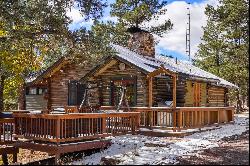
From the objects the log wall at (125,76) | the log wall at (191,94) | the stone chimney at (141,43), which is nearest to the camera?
the log wall at (125,76)

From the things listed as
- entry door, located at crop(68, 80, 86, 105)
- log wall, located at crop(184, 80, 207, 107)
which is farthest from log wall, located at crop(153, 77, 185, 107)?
entry door, located at crop(68, 80, 86, 105)

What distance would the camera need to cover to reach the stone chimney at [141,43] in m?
26.6

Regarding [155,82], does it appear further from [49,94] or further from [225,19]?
[49,94]

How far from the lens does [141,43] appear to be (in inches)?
1059

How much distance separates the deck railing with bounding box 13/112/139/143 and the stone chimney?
1350cm

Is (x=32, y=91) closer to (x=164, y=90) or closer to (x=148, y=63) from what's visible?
(x=148, y=63)

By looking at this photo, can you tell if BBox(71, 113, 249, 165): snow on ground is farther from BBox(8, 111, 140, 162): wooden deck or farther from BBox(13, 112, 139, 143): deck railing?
BBox(13, 112, 139, 143): deck railing

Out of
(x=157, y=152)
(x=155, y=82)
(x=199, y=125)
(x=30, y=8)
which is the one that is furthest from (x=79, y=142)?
(x=155, y=82)

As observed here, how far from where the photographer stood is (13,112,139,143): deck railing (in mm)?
11242

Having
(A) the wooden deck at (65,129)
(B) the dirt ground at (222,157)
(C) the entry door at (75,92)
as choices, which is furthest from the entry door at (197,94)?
(B) the dirt ground at (222,157)

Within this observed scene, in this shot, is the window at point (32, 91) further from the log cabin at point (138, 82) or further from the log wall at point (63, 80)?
the log cabin at point (138, 82)

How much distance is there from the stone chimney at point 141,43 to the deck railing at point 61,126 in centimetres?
1350

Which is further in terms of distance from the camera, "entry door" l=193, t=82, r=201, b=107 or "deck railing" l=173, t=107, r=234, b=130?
"entry door" l=193, t=82, r=201, b=107

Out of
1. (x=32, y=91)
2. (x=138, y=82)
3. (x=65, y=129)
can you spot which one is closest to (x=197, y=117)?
(x=138, y=82)
